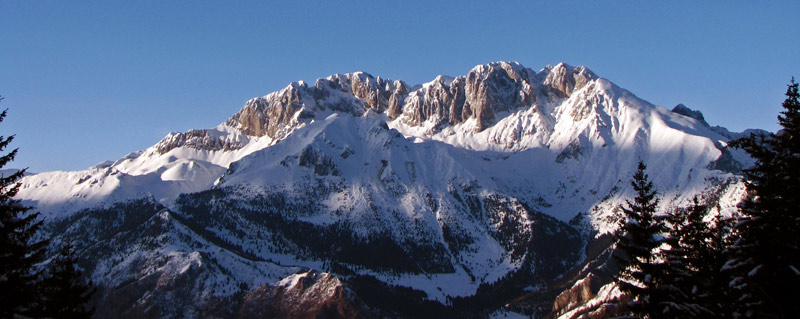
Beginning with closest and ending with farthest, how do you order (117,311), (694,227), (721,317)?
(721,317) < (694,227) < (117,311)

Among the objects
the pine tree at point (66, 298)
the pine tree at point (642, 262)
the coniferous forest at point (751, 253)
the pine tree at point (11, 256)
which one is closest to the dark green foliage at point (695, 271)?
the coniferous forest at point (751, 253)

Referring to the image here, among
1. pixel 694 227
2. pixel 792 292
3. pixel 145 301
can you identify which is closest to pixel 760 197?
pixel 792 292

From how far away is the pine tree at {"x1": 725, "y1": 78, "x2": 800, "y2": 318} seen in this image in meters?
35.6

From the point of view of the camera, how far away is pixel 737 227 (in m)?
36.6

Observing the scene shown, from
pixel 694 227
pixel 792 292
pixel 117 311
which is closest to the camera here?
pixel 792 292

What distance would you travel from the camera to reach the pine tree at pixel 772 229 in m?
35.6

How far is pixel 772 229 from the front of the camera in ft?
118

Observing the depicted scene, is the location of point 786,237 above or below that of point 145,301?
above

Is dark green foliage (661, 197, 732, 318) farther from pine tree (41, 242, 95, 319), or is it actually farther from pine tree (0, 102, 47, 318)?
pine tree (41, 242, 95, 319)

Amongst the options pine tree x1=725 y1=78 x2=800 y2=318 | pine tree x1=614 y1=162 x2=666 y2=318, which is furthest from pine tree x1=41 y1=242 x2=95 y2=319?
pine tree x1=725 y1=78 x2=800 y2=318

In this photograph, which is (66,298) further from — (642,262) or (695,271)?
(695,271)

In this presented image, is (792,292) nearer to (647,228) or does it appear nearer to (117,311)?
(647,228)

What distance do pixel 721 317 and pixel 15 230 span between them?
37.1 metres

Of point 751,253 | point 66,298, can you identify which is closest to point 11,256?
point 66,298
